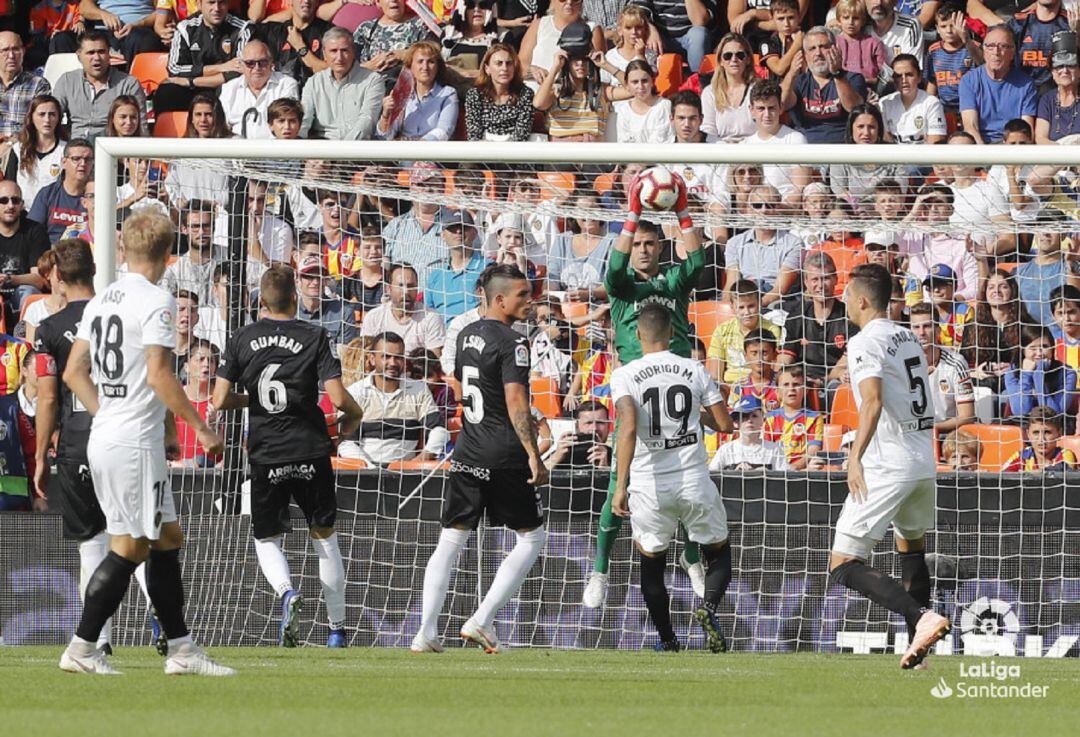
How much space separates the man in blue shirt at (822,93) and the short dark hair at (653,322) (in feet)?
19.4

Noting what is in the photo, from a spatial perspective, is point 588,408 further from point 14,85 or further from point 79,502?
point 14,85

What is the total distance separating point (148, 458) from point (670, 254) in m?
7.02

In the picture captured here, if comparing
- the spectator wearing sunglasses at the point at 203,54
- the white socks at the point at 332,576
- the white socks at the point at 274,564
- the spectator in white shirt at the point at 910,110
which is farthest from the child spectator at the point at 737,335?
the spectator wearing sunglasses at the point at 203,54

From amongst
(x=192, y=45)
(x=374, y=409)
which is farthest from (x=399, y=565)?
(x=192, y=45)

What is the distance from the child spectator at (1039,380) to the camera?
1294 centimetres

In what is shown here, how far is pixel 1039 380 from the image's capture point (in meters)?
13.0

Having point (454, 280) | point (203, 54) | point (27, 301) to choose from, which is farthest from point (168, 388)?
point (203, 54)

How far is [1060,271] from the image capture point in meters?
13.3

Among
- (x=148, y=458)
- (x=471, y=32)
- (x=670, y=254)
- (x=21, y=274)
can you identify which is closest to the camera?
(x=148, y=458)

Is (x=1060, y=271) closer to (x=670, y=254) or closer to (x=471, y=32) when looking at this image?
(x=670, y=254)

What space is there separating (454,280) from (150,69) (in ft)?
21.0

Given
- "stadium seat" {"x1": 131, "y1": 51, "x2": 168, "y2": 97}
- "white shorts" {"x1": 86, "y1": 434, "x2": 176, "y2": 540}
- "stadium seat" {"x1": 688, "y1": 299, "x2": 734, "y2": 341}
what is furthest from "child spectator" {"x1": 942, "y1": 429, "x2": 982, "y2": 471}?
"stadium seat" {"x1": 131, "y1": 51, "x2": 168, "y2": 97}

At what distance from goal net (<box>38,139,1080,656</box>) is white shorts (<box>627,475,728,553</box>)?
1462mm

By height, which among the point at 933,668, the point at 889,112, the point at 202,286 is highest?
the point at 889,112
